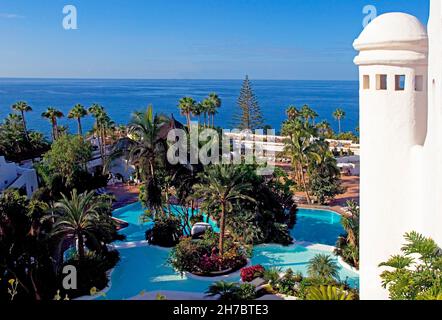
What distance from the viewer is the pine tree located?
162ft

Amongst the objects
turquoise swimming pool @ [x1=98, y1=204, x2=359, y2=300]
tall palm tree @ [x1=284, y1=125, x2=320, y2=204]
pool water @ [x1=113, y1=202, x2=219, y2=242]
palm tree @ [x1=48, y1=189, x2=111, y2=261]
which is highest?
tall palm tree @ [x1=284, y1=125, x2=320, y2=204]

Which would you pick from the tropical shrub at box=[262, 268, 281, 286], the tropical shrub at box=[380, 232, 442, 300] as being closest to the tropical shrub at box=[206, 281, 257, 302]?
the tropical shrub at box=[262, 268, 281, 286]

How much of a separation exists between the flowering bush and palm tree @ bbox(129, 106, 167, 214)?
5671mm

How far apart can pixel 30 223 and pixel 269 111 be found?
10982 cm

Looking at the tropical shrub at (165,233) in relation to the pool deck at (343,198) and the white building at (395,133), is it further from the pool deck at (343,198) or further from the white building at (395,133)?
the white building at (395,133)

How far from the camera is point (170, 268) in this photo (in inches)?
591

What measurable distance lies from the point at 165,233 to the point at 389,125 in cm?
1147

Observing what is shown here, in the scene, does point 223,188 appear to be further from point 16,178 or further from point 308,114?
point 308,114

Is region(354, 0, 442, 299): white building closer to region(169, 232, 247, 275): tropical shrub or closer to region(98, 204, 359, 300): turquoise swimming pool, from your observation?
region(98, 204, 359, 300): turquoise swimming pool

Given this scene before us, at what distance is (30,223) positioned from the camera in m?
12.4

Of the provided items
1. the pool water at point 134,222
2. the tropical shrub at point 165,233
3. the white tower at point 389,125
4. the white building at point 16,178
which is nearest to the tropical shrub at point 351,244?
the pool water at point 134,222

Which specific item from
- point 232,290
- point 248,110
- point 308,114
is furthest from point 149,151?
point 248,110

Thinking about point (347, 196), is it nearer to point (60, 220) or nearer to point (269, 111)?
point (60, 220)

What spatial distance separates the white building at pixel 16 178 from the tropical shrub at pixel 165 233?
807cm
